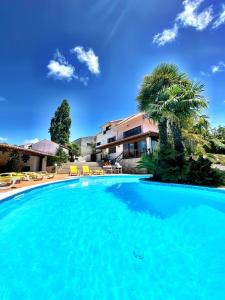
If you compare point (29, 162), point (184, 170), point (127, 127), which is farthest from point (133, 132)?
point (184, 170)

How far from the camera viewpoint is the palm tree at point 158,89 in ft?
42.4

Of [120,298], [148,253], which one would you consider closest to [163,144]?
[148,253]

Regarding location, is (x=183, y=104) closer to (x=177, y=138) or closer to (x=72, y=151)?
(x=177, y=138)

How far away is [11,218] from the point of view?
5328 mm

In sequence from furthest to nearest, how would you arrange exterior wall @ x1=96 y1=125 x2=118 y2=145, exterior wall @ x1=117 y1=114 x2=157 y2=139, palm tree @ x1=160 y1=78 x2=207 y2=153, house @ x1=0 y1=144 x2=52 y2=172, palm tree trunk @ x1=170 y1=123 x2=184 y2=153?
1. exterior wall @ x1=96 y1=125 x2=118 y2=145
2. exterior wall @ x1=117 y1=114 x2=157 y2=139
3. house @ x1=0 y1=144 x2=52 y2=172
4. palm tree trunk @ x1=170 y1=123 x2=184 y2=153
5. palm tree @ x1=160 y1=78 x2=207 y2=153

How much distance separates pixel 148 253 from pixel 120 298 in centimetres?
124

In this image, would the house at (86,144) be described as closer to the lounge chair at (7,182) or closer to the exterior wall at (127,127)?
the exterior wall at (127,127)

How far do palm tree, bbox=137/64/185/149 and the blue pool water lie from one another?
849cm

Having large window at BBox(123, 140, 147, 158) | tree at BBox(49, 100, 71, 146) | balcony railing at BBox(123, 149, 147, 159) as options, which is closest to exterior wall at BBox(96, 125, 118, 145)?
large window at BBox(123, 140, 147, 158)

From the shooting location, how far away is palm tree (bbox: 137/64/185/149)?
12.9 meters

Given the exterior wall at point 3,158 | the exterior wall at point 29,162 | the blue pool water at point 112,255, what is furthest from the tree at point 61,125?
the blue pool water at point 112,255

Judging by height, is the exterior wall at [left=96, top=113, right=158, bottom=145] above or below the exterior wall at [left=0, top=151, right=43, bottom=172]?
above

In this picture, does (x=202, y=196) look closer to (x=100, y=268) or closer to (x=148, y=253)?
(x=148, y=253)

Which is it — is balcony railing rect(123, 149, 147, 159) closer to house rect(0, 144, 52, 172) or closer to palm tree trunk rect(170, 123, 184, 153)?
palm tree trunk rect(170, 123, 184, 153)
